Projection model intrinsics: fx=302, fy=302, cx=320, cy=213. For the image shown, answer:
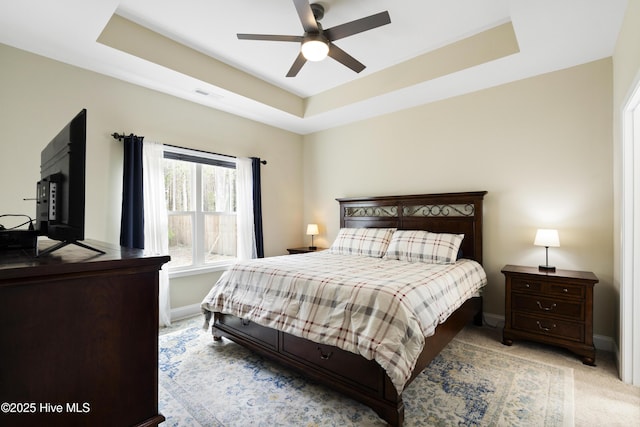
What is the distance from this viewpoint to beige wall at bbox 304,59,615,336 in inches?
113

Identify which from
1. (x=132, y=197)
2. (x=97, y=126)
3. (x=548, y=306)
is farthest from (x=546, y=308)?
(x=97, y=126)

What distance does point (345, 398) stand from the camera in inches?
82.2

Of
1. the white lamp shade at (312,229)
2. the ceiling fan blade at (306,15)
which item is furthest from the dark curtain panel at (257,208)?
the ceiling fan blade at (306,15)

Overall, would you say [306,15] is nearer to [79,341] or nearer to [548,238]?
[79,341]

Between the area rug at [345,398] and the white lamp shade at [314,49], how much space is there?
8.66ft

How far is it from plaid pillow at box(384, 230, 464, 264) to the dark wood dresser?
2.77 meters

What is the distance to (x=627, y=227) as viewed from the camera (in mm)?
2203

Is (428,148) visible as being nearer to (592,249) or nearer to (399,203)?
(399,203)

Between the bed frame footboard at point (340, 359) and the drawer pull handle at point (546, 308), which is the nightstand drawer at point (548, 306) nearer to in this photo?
the drawer pull handle at point (546, 308)

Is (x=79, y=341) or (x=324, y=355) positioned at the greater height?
(x=79, y=341)

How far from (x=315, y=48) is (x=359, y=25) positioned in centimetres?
41

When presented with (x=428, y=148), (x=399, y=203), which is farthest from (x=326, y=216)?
(x=428, y=148)

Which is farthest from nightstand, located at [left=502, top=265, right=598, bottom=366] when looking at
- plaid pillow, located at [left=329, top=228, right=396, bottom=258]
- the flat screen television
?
the flat screen television

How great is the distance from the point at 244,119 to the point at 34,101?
2303mm
